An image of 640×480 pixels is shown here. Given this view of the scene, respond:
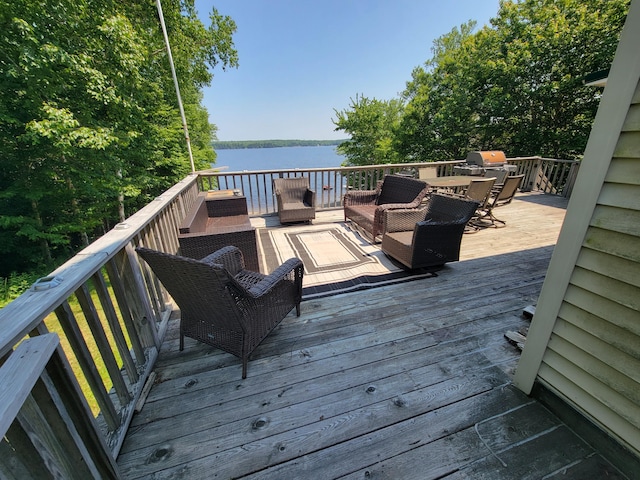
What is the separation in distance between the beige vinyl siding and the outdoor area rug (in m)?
1.62

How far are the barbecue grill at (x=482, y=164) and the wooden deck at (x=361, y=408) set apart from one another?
446cm

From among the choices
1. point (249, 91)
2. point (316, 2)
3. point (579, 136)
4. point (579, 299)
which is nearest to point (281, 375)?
point (579, 299)

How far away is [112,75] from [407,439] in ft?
30.6

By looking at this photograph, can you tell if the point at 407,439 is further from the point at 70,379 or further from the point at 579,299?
the point at 70,379

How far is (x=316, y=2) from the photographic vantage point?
8.66 metres

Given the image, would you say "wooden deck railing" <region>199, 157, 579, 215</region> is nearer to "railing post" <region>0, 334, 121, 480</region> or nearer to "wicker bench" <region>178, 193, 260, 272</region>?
"wicker bench" <region>178, 193, 260, 272</region>

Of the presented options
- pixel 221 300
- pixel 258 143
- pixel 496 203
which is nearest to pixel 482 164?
pixel 496 203

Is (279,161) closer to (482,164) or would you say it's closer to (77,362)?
(482,164)

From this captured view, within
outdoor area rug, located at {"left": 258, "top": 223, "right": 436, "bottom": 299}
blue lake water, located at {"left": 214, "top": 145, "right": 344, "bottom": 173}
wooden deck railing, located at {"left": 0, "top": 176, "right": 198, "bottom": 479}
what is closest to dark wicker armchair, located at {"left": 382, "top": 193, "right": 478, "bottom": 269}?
outdoor area rug, located at {"left": 258, "top": 223, "right": 436, "bottom": 299}

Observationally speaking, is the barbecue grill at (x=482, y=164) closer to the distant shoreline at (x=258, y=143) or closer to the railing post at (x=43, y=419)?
the railing post at (x=43, y=419)

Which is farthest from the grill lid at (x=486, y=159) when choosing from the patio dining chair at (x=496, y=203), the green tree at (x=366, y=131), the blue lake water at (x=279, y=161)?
the blue lake water at (x=279, y=161)

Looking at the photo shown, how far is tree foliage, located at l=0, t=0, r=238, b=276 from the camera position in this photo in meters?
5.68

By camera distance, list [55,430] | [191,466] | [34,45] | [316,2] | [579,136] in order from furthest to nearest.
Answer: [579,136], [316,2], [34,45], [191,466], [55,430]

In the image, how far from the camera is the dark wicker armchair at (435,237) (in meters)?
2.82
